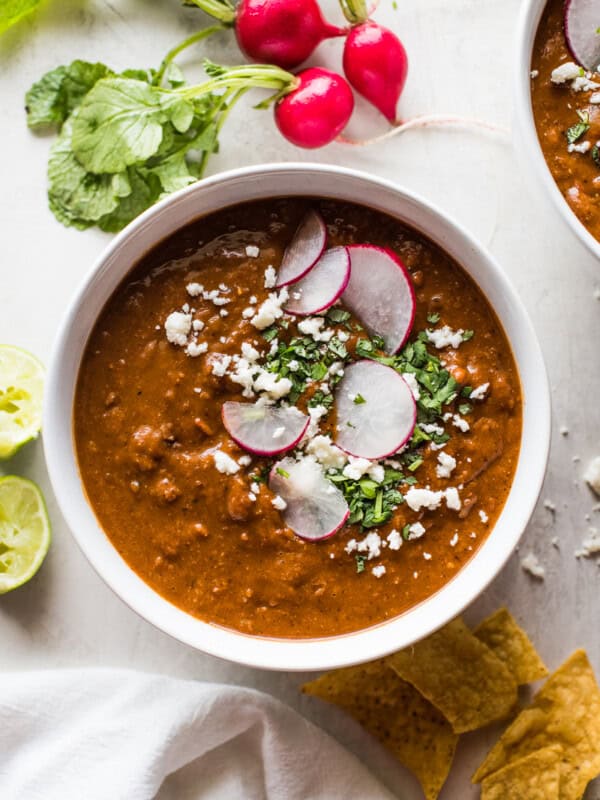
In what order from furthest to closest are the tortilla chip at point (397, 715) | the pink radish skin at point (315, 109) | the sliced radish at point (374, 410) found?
the tortilla chip at point (397, 715) → the pink radish skin at point (315, 109) → the sliced radish at point (374, 410)

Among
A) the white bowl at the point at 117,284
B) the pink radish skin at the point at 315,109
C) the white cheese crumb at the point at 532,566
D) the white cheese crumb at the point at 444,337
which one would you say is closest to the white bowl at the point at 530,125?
the white bowl at the point at 117,284

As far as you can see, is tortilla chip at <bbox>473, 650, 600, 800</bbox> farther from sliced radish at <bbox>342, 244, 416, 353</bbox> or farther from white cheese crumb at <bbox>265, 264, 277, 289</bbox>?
white cheese crumb at <bbox>265, 264, 277, 289</bbox>

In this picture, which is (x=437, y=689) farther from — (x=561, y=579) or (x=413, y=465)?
(x=413, y=465)

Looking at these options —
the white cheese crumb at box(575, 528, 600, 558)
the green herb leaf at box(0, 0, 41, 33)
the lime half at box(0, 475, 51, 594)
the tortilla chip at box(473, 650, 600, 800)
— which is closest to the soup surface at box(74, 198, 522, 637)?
the lime half at box(0, 475, 51, 594)

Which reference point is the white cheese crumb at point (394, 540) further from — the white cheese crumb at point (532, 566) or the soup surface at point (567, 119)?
the soup surface at point (567, 119)

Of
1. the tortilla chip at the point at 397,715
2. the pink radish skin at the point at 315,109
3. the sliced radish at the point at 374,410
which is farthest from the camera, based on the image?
the tortilla chip at the point at 397,715

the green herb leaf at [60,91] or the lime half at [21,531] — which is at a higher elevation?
the green herb leaf at [60,91]
